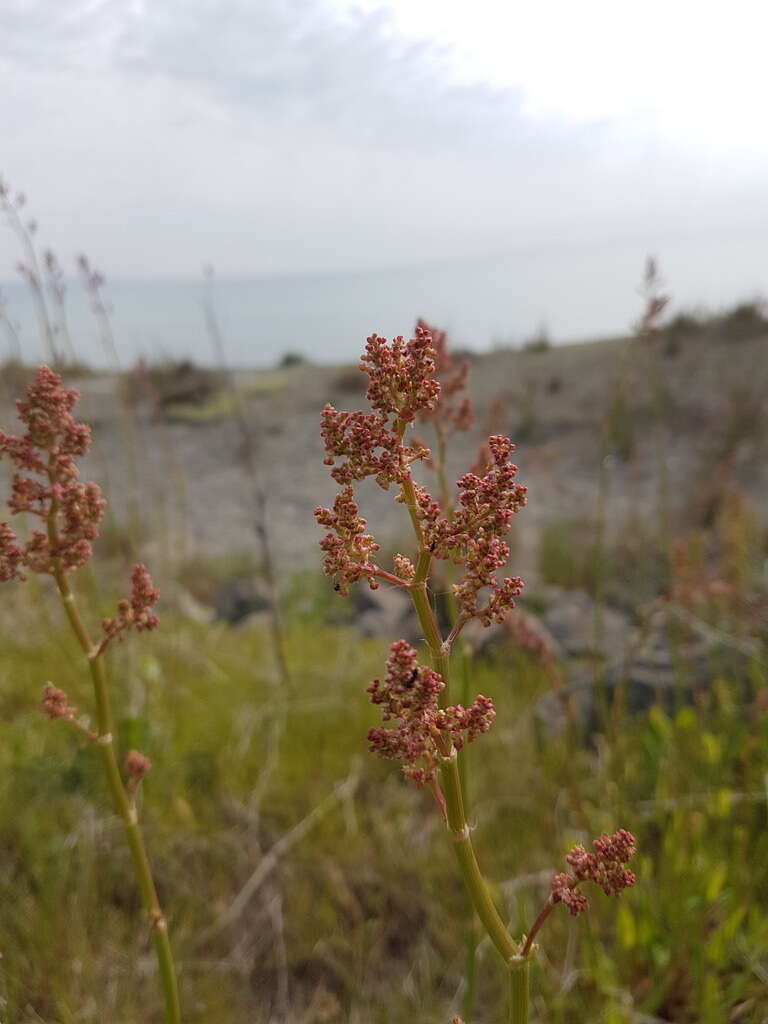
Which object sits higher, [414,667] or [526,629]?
[414,667]

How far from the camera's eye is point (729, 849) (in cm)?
247

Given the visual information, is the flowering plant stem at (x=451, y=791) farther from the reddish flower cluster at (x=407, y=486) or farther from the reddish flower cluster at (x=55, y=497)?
the reddish flower cluster at (x=55, y=497)

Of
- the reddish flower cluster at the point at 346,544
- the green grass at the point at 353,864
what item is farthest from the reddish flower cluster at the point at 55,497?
the green grass at the point at 353,864

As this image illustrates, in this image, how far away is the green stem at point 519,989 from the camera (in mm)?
870

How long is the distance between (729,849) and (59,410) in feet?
7.67

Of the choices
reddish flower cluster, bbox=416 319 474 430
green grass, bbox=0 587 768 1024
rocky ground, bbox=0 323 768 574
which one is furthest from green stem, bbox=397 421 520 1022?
rocky ground, bbox=0 323 768 574

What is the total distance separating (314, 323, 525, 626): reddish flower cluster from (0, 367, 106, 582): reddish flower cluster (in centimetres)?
43

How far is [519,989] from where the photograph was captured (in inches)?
34.5

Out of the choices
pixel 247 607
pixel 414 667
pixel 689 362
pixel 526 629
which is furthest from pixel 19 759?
pixel 689 362

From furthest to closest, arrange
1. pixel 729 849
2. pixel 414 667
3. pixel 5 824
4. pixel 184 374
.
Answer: pixel 184 374 < pixel 5 824 < pixel 729 849 < pixel 414 667

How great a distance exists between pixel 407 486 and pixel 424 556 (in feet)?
0.23

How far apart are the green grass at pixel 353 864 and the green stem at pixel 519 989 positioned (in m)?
1.06

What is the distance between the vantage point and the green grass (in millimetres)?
2037

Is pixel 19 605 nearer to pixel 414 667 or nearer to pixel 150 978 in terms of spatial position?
pixel 150 978
